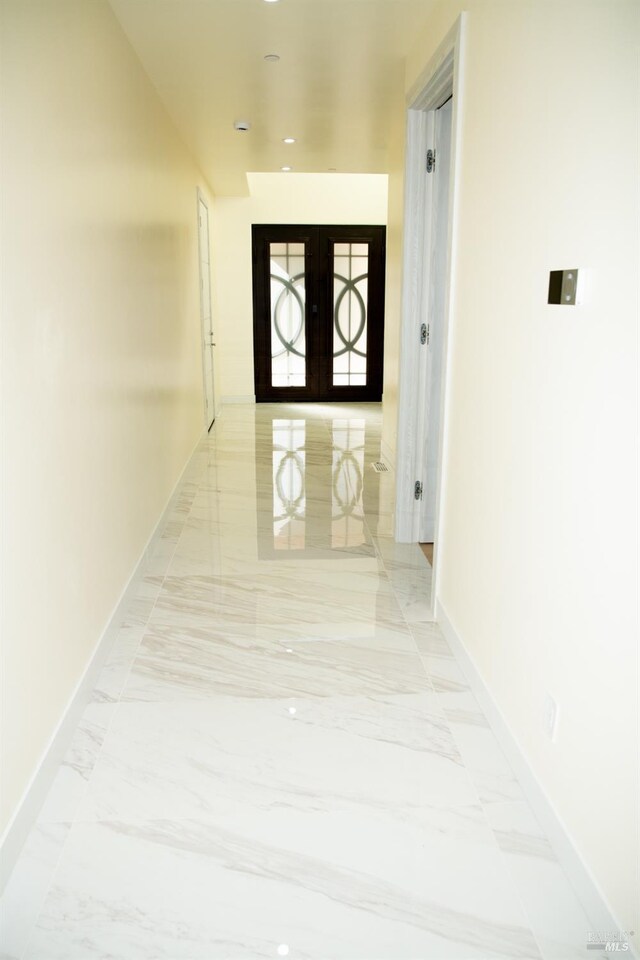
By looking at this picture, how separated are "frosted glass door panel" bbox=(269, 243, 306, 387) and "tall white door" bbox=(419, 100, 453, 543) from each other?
5.76 metres

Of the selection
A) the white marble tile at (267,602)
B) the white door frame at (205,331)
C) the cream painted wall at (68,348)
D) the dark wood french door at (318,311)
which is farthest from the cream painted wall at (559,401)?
the dark wood french door at (318,311)

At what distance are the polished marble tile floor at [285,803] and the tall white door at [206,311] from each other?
3.98m

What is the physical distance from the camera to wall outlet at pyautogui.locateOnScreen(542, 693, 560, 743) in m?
1.83

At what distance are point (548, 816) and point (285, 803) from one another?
72cm

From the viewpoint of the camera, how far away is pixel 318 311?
368 inches

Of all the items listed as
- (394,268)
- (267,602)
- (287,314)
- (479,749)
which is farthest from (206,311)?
(479,749)

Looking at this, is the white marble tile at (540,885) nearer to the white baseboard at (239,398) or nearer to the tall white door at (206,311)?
the tall white door at (206,311)

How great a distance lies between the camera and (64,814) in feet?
6.32

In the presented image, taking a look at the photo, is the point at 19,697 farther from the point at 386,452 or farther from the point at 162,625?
the point at 386,452

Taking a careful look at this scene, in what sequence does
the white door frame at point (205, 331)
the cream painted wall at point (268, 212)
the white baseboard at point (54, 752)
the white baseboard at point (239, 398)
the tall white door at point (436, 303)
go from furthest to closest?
the white baseboard at point (239, 398)
the cream painted wall at point (268, 212)
the white door frame at point (205, 331)
the tall white door at point (436, 303)
the white baseboard at point (54, 752)

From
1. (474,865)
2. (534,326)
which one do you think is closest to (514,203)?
(534,326)

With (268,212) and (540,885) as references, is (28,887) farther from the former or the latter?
(268,212)

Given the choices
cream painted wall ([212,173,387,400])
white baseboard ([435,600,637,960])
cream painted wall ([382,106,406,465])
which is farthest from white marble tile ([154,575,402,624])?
cream painted wall ([212,173,387,400])

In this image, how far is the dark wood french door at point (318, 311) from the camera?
30.2 ft
